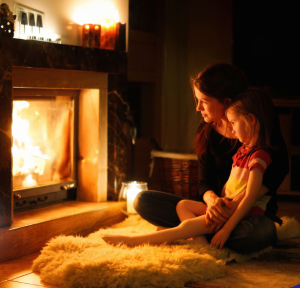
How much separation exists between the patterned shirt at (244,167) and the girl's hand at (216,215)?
0.06 m

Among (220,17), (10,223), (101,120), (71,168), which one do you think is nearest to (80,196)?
(71,168)

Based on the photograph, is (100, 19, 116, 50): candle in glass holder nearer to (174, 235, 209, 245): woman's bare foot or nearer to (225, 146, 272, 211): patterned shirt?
(225, 146, 272, 211): patterned shirt

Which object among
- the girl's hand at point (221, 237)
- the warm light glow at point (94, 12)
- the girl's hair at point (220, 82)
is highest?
the warm light glow at point (94, 12)

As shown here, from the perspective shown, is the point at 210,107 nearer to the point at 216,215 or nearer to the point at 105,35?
the point at 216,215

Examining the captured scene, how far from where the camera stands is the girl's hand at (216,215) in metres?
1.66

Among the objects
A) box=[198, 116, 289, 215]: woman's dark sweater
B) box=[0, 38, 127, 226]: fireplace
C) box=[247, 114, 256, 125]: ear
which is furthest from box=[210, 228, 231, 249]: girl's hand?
box=[0, 38, 127, 226]: fireplace

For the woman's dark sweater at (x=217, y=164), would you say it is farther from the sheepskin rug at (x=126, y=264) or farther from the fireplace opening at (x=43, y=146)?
the fireplace opening at (x=43, y=146)

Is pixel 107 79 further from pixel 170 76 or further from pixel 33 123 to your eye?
pixel 170 76

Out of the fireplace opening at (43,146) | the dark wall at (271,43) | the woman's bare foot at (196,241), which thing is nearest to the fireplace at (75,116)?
the fireplace opening at (43,146)

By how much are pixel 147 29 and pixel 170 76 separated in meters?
0.40

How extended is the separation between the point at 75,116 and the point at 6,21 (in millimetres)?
673

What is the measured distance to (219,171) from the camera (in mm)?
1926

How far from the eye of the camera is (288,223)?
2.11 metres

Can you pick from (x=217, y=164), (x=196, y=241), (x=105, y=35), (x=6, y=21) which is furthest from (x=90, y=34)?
(x=196, y=241)
